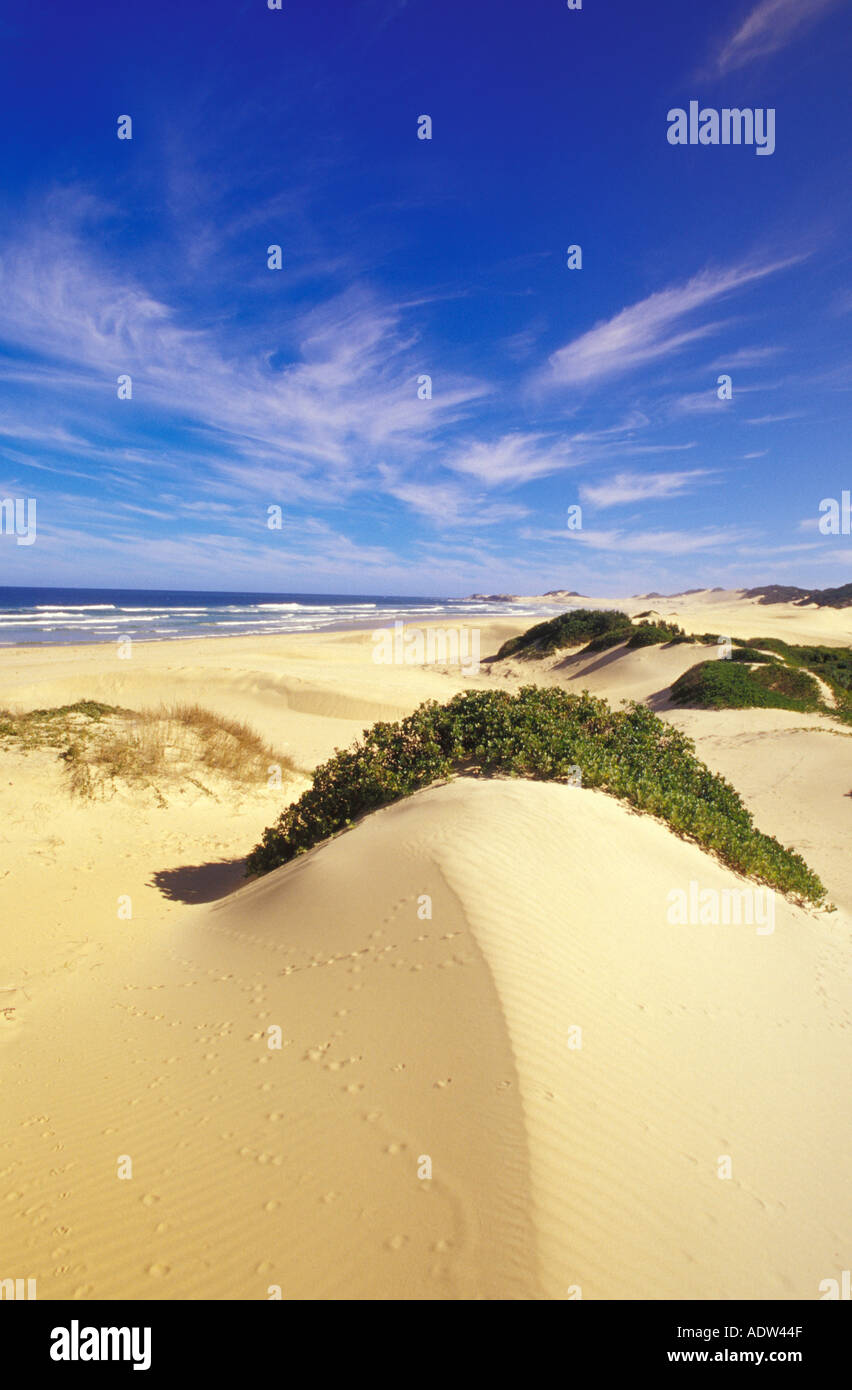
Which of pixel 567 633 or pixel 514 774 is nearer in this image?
pixel 514 774

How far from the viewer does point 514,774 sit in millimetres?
7484

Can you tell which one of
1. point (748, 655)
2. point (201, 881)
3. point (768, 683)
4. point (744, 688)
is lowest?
point (201, 881)

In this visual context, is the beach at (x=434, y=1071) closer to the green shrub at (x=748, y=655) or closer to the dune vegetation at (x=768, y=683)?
the dune vegetation at (x=768, y=683)

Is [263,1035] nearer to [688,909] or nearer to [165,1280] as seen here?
[165,1280]

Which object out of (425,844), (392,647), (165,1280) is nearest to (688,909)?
(425,844)

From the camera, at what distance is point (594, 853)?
5.90 m

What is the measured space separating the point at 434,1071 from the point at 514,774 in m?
4.35

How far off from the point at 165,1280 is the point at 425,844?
340 cm

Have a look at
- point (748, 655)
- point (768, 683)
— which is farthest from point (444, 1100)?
point (748, 655)

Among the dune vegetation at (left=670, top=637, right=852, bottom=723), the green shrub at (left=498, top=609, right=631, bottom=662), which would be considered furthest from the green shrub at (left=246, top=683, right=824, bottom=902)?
the green shrub at (left=498, top=609, right=631, bottom=662)

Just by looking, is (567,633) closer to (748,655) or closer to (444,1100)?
(748,655)

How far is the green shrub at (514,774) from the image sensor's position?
758cm

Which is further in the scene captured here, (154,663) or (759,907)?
(154,663)

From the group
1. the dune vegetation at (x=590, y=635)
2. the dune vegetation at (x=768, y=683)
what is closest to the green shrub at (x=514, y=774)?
the dune vegetation at (x=768, y=683)
